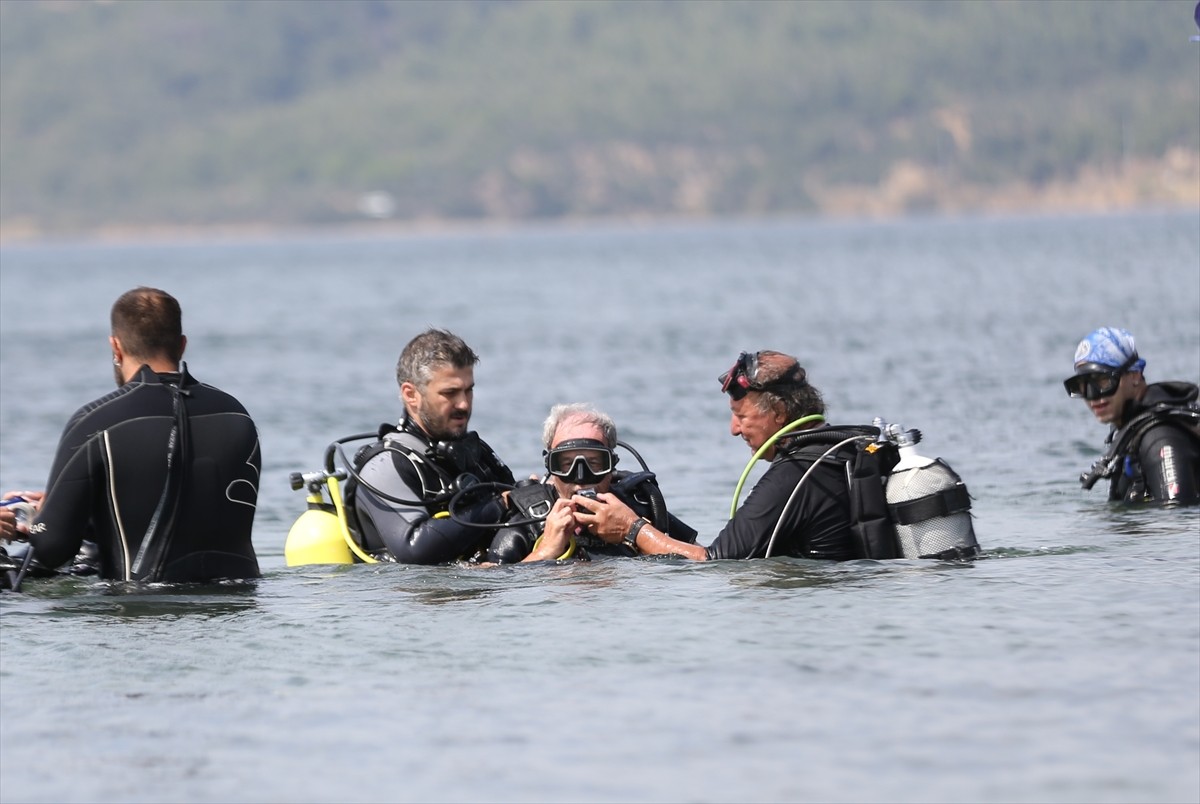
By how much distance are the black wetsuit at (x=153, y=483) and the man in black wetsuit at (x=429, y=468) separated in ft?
2.50

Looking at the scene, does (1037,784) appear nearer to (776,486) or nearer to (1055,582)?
(776,486)

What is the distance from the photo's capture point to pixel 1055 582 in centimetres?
942

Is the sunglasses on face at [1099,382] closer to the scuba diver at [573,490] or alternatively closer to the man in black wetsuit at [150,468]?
the scuba diver at [573,490]

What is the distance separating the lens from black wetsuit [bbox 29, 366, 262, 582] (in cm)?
827

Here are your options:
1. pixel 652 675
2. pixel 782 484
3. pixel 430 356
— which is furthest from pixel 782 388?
pixel 430 356

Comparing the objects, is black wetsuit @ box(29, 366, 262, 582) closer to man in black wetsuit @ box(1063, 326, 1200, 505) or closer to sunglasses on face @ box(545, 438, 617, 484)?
sunglasses on face @ box(545, 438, 617, 484)

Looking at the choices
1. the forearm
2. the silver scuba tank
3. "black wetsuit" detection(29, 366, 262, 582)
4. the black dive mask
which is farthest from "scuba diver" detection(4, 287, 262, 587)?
the silver scuba tank

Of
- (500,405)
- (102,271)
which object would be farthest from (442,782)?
(102,271)

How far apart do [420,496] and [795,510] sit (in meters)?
1.99

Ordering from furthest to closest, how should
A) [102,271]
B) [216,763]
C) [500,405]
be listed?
[102,271] < [500,405] < [216,763]

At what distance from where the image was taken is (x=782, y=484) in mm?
8594

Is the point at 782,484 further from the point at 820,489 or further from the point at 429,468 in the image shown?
the point at 429,468

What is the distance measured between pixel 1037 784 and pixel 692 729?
1375 millimetres

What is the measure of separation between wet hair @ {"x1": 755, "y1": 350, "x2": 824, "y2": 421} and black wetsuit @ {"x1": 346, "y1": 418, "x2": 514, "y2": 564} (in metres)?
1.70
